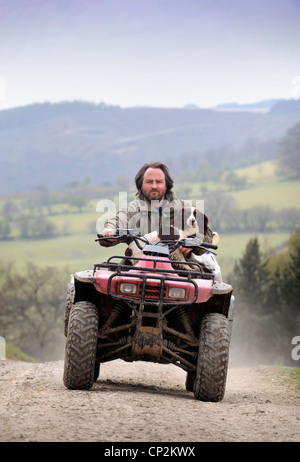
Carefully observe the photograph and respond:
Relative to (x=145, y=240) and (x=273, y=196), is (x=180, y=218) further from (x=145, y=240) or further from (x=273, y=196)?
(x=273, y=196)

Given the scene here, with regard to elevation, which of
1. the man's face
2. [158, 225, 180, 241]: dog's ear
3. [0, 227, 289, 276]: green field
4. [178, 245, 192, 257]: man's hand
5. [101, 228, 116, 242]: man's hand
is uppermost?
the man's face

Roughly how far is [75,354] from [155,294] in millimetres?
1205

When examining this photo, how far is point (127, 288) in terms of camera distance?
9297 millimetres

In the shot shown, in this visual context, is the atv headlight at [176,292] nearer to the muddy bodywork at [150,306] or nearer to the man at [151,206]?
the muddy bodywork at [150,306]

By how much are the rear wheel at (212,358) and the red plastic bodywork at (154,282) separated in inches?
16.2

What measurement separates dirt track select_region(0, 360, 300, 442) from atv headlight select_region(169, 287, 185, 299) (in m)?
1.22

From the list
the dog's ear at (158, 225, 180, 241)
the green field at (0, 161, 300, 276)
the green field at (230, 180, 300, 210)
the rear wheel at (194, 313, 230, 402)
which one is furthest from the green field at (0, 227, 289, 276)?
the rear wheel at (194, 313, 230, 402)

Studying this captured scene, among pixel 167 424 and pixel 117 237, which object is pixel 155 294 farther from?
pixel 167 424

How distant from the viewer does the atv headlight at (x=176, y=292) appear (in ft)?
30.6

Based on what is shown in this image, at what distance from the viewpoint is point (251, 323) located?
8594cm

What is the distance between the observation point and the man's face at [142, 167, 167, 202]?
1089cm

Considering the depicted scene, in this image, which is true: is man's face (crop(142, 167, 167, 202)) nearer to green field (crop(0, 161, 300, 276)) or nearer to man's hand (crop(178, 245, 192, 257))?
man's hand (crop(178, 245, 192, 257))

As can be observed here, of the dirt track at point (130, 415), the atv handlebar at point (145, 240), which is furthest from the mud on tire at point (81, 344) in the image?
the atv handlebar at point (145, 240)
